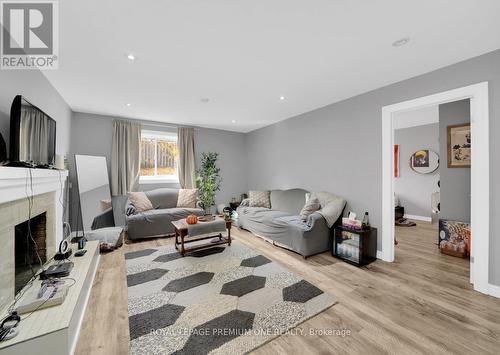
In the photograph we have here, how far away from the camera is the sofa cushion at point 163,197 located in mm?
4605

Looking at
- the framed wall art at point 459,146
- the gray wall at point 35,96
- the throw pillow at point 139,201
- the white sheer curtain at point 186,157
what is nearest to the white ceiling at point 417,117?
the framed wall art at point 459,146

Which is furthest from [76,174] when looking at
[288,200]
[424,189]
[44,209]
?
[424,189]

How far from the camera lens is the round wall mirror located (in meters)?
5.16

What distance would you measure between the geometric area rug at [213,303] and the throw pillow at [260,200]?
5.84 feet

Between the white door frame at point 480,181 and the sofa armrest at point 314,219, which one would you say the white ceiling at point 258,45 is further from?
the sofa armrest at point 314,219

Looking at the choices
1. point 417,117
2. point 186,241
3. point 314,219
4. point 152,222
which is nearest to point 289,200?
point 314,219

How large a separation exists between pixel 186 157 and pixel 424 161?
622 cm

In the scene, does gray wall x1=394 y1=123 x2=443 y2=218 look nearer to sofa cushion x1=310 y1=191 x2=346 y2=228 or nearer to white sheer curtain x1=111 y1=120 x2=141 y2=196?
sofa cushion x1=310 y1=191 x2=346 y2=228

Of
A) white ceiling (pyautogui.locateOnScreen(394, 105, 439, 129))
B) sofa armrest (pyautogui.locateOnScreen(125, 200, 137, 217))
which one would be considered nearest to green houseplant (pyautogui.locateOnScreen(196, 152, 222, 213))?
sofa armrest (pyautogui.locateOnScreen(125, 200, 137, 217))

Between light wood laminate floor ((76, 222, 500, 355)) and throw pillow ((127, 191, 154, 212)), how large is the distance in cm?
142

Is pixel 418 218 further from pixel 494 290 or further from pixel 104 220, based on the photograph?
pixel 104 220

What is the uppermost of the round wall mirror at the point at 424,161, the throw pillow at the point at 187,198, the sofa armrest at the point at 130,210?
the round wall mirror at the point at 424,161

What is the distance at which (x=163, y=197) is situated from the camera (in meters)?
4.70

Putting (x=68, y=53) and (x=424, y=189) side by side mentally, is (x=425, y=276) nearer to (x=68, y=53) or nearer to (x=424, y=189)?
(x=424, y=189)
